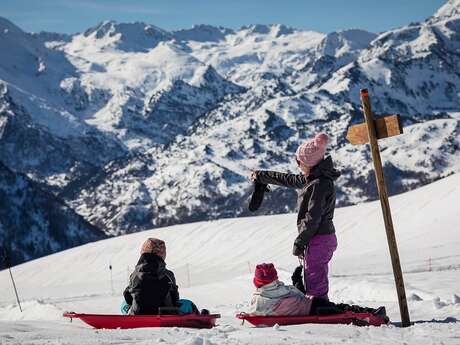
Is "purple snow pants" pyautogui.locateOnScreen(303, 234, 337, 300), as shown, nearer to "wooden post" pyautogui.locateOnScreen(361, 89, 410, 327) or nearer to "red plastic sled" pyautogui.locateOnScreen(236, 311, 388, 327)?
"red plastic sled" pyautogui.locateOnScreen(236, 311, 388, 327)

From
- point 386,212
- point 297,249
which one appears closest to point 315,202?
point 297,249

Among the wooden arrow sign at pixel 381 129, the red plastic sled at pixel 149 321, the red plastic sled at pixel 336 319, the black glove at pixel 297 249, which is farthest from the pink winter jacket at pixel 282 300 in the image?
the wooden arrow sign at pixel 381 129

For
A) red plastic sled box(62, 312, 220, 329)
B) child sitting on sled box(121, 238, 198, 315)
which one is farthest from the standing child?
child sitting on sled box(121, 238, 198, 315)

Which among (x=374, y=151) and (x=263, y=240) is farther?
(x=263, y=240)

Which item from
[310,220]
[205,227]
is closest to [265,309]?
[310,220]

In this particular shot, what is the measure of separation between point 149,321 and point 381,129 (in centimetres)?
437

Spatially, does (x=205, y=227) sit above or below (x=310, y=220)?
above

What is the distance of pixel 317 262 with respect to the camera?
31.9ft

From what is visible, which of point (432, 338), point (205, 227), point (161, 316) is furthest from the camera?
point (205, 227)

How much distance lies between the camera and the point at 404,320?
9.43m

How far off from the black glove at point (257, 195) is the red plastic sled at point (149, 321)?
179 cm

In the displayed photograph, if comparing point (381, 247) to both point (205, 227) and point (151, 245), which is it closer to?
point (205, 227)

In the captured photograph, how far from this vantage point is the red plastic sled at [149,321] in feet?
30.8

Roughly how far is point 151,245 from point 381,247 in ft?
99.4
